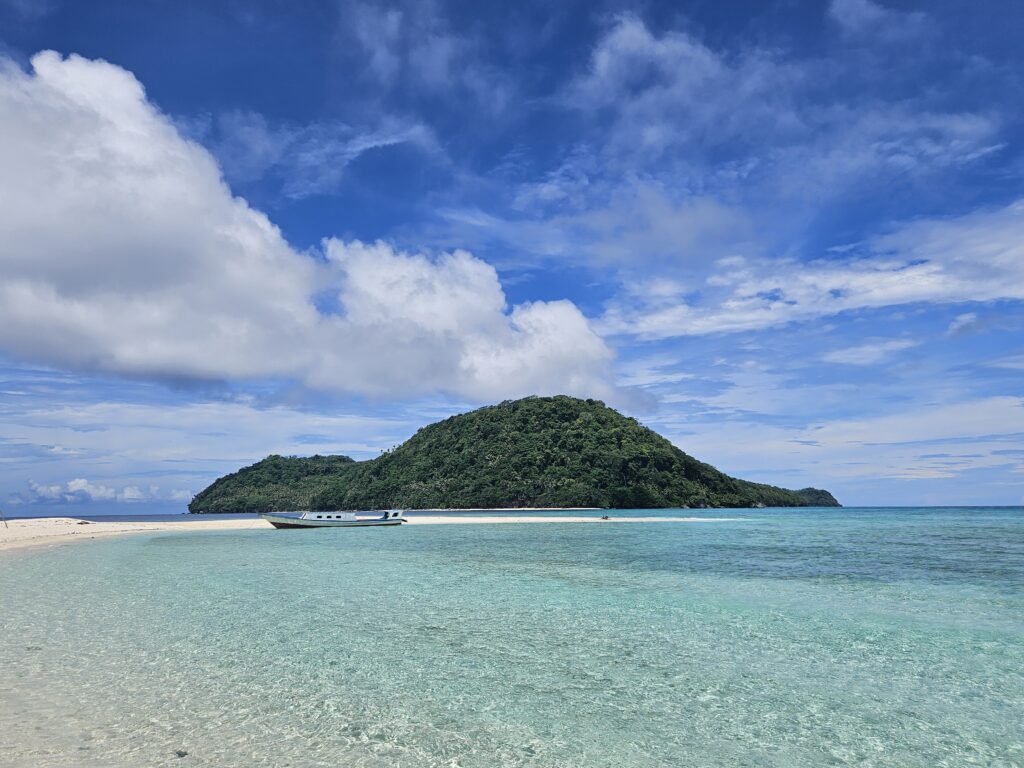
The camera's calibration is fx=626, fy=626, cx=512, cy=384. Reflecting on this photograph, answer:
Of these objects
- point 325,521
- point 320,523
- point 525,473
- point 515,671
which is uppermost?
point 525,473

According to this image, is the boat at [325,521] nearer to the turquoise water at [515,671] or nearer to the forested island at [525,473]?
the turquoise water at [515,671]

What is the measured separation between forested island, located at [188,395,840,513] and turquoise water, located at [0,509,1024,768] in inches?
4483

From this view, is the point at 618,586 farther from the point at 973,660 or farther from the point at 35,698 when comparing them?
the point at 35,698

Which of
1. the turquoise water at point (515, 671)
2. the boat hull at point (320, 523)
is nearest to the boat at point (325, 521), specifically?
the boat hull at point (320, 523)

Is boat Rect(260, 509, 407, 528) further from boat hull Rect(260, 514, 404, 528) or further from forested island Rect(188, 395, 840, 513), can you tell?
forested island Rect(188, 395, 840, 513)

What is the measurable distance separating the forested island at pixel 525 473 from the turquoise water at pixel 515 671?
374 feet

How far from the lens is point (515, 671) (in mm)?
10188

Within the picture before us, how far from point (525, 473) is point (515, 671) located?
12886 cm

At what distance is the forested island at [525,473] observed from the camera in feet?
440

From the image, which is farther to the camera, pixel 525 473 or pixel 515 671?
pixel 525 473

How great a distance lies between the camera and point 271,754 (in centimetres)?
683

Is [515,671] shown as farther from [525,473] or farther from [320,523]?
[525,473]

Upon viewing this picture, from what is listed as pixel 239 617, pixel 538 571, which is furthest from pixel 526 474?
pixel 239 617

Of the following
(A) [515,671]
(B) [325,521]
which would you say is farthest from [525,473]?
(A) [515,671]
